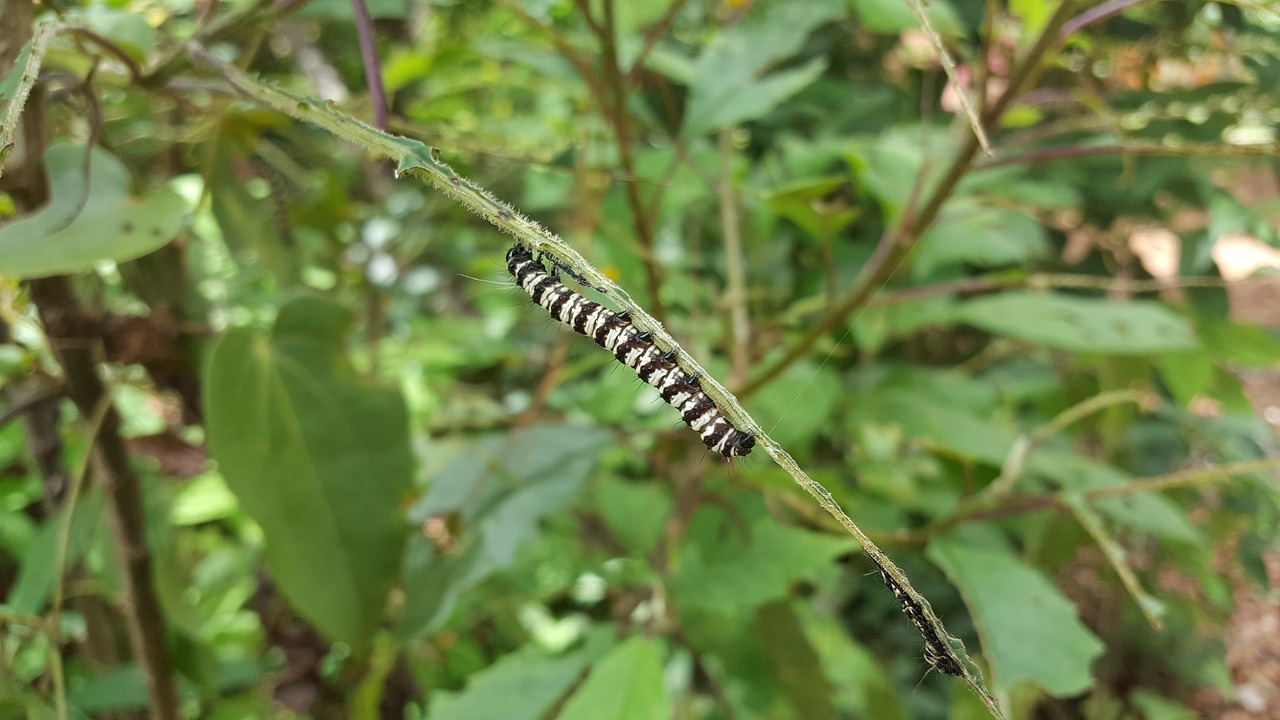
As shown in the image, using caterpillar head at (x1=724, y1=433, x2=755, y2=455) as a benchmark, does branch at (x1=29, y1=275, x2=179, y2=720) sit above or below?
below

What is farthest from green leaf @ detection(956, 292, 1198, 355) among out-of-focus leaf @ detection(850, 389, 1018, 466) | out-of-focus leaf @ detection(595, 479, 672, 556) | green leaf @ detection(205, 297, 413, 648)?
green leaf @ detection(205, 297, 413, 648)

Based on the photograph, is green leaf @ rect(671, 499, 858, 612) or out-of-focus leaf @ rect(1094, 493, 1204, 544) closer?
green leaf @ rect(671, 499, 858, 612)

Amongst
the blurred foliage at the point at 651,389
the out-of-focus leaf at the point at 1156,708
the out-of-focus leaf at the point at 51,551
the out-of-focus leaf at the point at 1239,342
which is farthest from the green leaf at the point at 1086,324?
the out-of-focus leaf at the point at 1156,708

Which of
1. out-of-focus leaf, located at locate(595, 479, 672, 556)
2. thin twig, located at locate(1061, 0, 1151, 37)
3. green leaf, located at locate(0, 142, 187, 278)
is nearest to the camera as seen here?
green leaf, located at locate(0, 142, 187, 278)

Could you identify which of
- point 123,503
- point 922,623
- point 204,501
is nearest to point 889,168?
point 922,623

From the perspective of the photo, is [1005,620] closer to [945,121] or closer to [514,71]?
[945,121]

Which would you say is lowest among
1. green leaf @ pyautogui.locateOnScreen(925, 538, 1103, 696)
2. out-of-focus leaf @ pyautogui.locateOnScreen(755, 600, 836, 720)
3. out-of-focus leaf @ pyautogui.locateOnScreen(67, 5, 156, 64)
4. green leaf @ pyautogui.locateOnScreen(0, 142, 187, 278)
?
out-of-focus leaf @ pyautogui.locateOnScreen(755, 600, 836, 720)

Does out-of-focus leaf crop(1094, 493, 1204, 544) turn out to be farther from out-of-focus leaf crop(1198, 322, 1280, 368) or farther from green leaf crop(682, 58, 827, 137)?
green leaf crop(682, 58, 827, 137)
